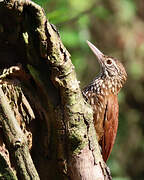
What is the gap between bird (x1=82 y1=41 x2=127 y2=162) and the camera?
5281 mm

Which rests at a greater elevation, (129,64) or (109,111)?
(129,64)

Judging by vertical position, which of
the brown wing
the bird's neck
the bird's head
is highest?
the bird's head

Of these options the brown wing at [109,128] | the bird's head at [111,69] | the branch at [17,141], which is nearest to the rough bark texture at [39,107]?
the branch at [17,141]

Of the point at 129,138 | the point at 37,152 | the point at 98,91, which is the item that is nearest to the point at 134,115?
the point at 129,138

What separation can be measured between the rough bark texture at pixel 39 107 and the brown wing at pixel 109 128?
1.35 metres

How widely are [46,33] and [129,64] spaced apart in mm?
8259

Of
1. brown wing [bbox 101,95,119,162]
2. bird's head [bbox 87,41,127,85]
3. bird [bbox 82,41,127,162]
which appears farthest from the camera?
bird's head [bbox 87,41,127,85]

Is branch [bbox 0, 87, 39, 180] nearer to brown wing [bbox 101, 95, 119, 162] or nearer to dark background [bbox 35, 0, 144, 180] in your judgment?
brown wing [bbox 101, 95, 119, 162]

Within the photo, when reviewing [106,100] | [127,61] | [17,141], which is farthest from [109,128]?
[127,61]

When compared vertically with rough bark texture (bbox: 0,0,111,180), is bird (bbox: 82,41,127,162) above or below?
above

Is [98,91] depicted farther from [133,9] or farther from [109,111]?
[133,9]

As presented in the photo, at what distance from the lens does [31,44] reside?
3.46m

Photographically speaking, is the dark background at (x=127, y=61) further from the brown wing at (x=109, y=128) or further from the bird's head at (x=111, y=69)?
the brown wing at (x=109, y=128)

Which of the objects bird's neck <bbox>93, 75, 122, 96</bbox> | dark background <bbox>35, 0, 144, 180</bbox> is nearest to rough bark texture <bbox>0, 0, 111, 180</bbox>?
bird's neck <bbox>93, 75, 122, 96</bbox>
